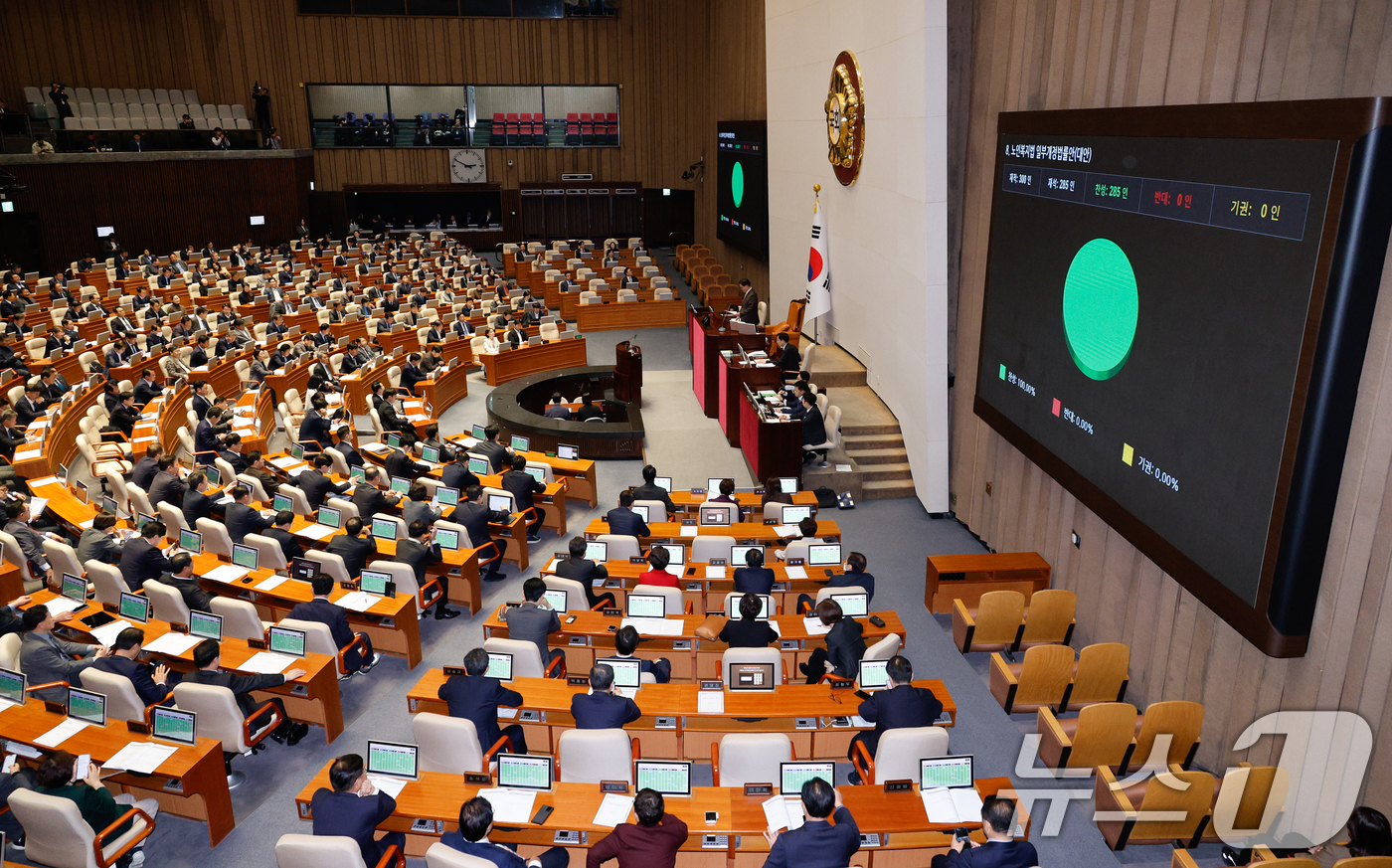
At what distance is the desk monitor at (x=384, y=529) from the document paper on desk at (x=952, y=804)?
6.45 metres

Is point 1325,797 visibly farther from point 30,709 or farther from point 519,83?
point 519,83

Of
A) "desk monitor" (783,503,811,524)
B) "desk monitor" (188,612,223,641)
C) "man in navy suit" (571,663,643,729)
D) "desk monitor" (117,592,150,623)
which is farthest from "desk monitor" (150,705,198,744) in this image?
"desk monitor" (783,503,811,524)

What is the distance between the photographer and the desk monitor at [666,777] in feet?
18.6

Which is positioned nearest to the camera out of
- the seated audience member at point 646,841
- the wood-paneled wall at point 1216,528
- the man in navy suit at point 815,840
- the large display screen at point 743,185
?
the man in navy suit at point 815,840

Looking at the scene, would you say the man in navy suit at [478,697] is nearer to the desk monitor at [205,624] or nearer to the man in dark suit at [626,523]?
the desk monitor at [205,624]

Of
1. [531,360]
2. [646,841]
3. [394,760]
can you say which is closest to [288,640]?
[394,760]

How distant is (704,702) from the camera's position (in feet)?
22.3

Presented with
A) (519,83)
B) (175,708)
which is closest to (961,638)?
(175,708)

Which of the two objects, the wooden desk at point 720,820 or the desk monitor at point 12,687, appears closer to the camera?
the wooden desk at point 720,820

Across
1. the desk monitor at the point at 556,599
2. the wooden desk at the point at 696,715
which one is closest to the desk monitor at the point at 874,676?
the wooden desk at the point at 696,715

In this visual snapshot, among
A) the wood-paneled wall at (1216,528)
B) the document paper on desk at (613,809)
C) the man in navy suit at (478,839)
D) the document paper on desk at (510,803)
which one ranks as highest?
the wood-paneled wall at (1216,528)

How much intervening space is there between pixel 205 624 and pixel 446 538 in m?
2.51

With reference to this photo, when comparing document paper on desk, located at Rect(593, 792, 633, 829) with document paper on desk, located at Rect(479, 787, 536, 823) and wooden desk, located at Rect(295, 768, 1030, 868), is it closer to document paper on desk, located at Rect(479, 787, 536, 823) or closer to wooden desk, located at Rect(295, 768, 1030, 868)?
wooden desk, located at Rect(295, 768, 1030, 868)

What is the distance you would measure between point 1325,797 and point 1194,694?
1.27 meters
